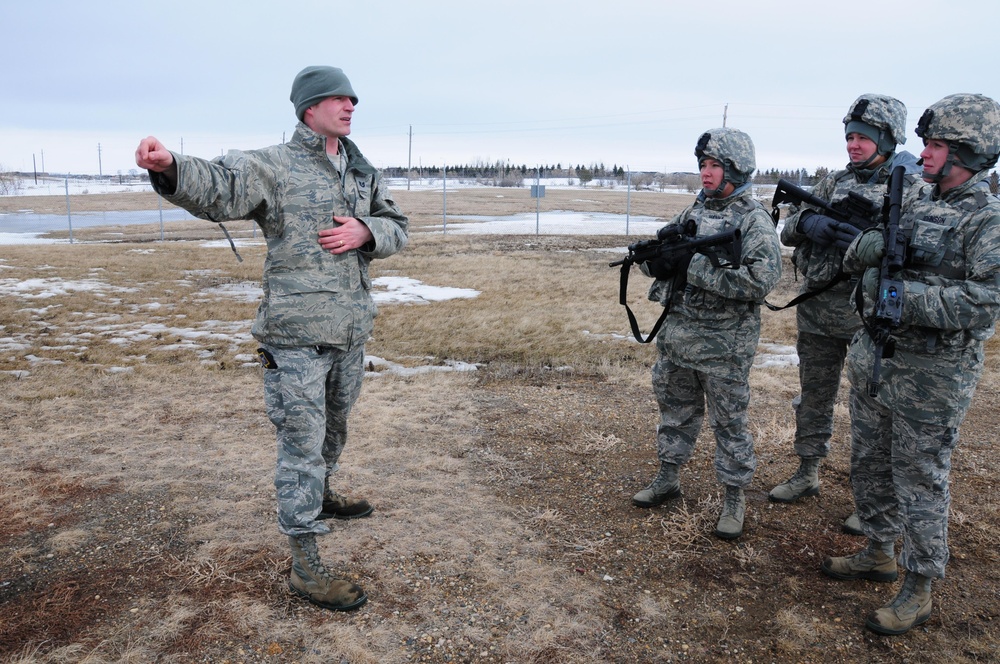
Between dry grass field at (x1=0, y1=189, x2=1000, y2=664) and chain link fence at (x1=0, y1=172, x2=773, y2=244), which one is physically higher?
chain link fence at (x1=0, y1=172, x2=773, y2=244)

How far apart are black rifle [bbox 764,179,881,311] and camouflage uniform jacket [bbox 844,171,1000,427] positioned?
2.26ft

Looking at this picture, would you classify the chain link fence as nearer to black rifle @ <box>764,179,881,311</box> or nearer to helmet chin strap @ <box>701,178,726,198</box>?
black rifle @ <box>764,179,881,311</box>

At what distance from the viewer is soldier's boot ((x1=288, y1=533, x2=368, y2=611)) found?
9.70ft

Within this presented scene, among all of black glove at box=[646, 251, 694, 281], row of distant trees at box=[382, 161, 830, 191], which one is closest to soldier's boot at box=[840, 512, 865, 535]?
black glove at box=[646, 251, 694, 281]

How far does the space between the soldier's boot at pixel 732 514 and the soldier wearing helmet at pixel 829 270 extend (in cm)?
50

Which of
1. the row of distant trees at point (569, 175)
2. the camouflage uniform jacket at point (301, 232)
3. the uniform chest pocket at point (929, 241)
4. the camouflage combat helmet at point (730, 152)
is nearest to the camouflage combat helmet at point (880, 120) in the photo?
the camouflage combat helmet at point (730, 152)

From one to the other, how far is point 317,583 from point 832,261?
10.2 feet

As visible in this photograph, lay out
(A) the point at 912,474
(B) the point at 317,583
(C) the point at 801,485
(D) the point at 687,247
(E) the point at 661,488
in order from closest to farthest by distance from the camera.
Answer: (A) the point at 912,474, (B) the point at 317,583, (D) the point at 687,247, (E) the point at 661,488, (C) the point at 801,485

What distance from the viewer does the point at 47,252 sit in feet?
51.1

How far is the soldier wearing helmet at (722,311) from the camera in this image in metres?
3.37

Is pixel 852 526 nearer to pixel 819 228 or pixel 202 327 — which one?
pixel 819 228

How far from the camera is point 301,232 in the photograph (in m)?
2.90

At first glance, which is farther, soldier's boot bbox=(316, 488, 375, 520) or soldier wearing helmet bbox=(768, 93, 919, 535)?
soldier's boot bbox=(316, 488, 375, 520)

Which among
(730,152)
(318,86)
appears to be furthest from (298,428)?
(730,152)
